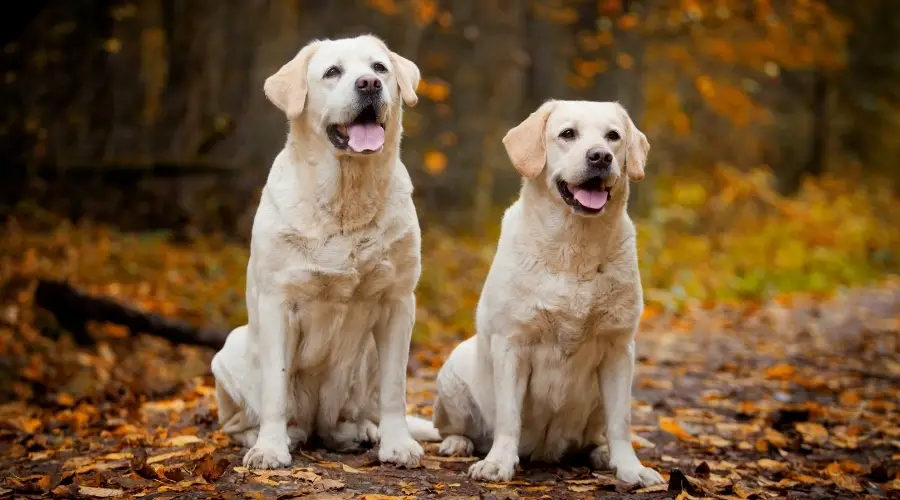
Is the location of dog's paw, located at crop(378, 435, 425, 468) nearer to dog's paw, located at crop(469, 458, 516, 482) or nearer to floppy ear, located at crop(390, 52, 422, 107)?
dog's paw, located at crop(469, 458, 516, 482)

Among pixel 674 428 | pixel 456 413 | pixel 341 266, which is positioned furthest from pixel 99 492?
pixel 674 428

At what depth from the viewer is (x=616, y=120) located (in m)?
4.04

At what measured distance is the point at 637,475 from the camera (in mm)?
3957

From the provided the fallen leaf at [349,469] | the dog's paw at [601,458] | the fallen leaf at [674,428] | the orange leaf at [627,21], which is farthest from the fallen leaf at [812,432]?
the orange leaf at [627,21]

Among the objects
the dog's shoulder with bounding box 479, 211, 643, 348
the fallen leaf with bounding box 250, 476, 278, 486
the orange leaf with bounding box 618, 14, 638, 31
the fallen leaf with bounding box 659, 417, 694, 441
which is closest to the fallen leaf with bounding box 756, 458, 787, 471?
the fallen leaf with bounding box 659, 417, 694, 441

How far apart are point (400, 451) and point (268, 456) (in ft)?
1.91

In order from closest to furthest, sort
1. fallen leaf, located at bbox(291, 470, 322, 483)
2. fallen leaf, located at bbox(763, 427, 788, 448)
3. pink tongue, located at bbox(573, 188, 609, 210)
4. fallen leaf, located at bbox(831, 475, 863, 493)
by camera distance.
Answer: fallen leaf, located at bbox(291, 470, 322, 483) → pink tongue, located at bbox(573, 188, 609, 210) → fallen leaf, located at bbox(831, 475, 863, 493) → fallen leaf, located at bbox(763, 427, 788, 448)

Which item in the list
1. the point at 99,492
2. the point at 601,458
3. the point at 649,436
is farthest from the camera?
the point at 649,436

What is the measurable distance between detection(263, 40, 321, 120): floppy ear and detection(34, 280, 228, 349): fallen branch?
323 cm

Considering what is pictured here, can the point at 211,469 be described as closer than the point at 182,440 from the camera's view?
Yes

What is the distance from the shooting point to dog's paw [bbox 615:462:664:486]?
3.94 meters

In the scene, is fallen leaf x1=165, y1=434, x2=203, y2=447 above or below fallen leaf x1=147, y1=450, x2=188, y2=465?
below

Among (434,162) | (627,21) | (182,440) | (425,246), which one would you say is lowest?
(182,440)

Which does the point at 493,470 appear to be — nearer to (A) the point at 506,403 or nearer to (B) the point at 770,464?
(A) the point at 506,403
